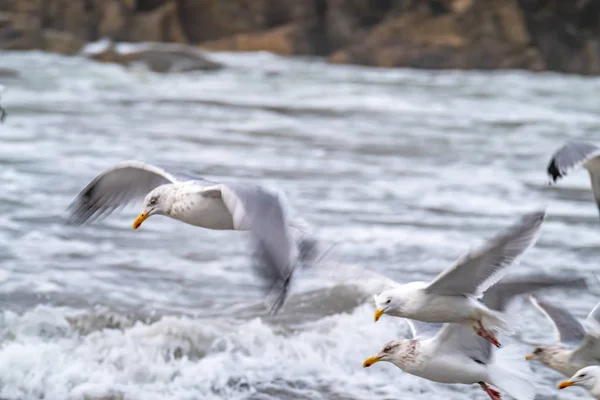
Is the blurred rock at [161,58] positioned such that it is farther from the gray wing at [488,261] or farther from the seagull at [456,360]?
the gray wing at [488,261]

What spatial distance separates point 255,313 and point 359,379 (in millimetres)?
1023

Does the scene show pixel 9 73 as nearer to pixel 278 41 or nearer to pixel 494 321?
pixel 278 41

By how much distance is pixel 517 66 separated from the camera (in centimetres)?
2839

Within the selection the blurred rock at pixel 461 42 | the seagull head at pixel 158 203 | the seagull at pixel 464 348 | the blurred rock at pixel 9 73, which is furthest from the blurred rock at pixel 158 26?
the seagull at pixel 464 348

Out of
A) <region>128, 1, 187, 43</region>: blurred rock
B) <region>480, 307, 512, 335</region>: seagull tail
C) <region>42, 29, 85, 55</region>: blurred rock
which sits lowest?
<region>128, 1, 187, 43</region>: blurred rock

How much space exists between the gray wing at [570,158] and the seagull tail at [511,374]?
1.59m

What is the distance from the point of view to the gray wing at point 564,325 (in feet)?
15.0

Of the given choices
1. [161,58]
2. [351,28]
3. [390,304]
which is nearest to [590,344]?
[390,304]

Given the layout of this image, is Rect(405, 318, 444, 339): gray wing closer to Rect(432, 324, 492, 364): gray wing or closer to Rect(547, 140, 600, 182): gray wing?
Rect(432, 324, 492, 364): gray wing

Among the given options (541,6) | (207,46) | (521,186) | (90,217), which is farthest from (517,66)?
(90,217)

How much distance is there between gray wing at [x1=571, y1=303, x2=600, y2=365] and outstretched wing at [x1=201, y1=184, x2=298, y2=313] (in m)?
1.21

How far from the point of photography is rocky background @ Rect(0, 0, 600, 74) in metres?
28.4

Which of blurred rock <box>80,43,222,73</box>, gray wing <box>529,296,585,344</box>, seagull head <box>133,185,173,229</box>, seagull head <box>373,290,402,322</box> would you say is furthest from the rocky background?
seagull head <box>373,290,402,322</box>

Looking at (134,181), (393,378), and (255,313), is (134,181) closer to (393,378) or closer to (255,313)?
(255,313)
